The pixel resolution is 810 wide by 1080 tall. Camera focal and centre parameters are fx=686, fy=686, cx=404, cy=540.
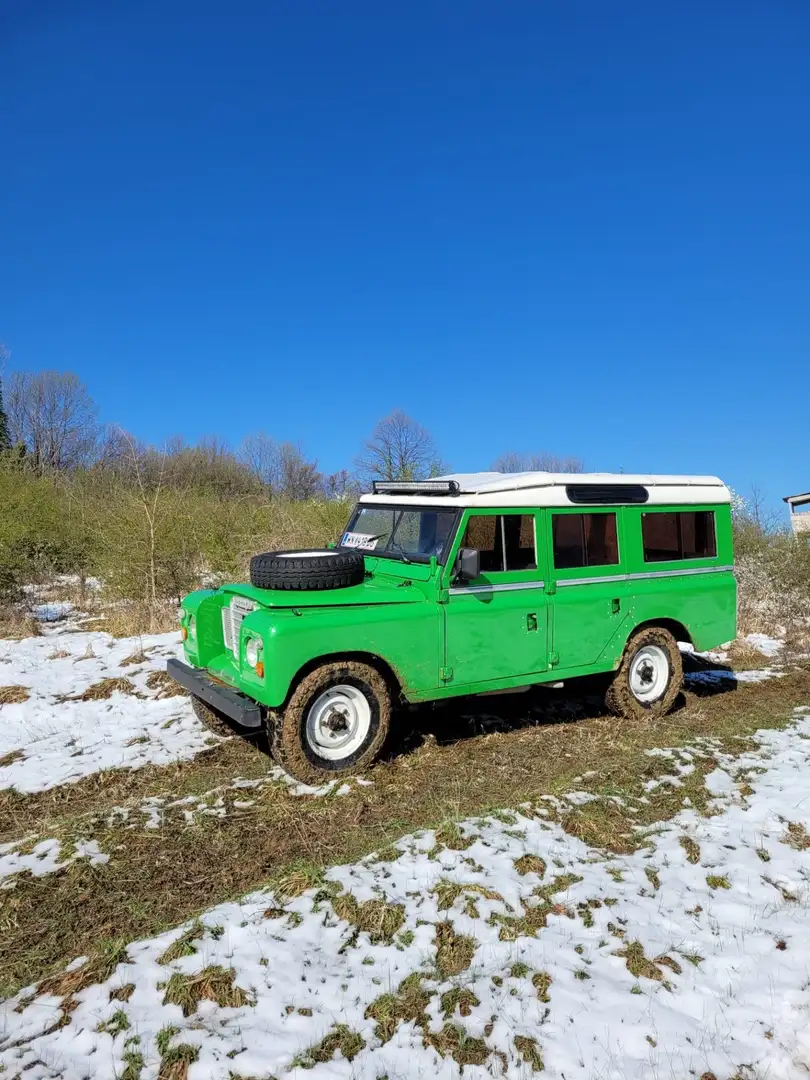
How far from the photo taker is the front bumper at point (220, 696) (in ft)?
16.7

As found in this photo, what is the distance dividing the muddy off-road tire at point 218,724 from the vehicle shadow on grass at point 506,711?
1.47 meters

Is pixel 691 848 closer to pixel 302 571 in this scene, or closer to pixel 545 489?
pixel 545 489

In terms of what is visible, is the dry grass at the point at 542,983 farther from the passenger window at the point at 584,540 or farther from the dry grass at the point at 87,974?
the passenger window at the point at 584,540

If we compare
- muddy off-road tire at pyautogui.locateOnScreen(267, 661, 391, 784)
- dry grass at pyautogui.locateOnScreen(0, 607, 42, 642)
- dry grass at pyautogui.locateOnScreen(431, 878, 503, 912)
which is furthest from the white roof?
dry grass at pyautogui.locateOnScreen(0, 607, 42, 642)

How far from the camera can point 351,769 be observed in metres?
5.39

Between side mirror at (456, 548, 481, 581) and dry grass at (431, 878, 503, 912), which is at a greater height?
side mirror at (456, 548, 481, 581)

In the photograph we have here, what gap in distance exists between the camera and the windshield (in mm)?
5910

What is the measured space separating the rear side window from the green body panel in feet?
0.28

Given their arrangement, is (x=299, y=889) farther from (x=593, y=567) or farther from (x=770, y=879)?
(x=593, y=567)

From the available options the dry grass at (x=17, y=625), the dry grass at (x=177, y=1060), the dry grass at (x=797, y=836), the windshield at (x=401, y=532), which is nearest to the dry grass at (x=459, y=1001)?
the dry grass at (x=177, y=1060)

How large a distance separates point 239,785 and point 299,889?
1.70 metres

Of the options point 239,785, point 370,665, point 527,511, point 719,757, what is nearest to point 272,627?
point 370,665

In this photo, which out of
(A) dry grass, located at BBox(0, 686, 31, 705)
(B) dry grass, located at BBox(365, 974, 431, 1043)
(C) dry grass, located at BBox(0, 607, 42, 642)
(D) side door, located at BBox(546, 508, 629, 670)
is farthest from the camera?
(C) dry grass, located at BBox(0, 607, 42, 642)

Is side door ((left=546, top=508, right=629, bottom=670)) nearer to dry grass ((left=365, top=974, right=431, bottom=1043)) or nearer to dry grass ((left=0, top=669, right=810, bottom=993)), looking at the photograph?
dry grass ((left=0, top=669, right=810, bottom=993))
